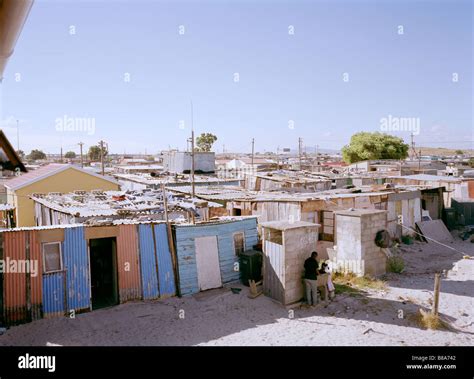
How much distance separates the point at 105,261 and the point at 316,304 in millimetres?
7263

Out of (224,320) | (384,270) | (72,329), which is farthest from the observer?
(384,270)

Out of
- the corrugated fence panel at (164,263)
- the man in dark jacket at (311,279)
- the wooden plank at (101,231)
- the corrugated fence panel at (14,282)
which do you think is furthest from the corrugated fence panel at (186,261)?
the corrugated fence panel at (14,282)

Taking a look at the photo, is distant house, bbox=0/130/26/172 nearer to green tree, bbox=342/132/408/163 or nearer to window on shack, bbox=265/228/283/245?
A: window on shack, bbox=265/228/283/245

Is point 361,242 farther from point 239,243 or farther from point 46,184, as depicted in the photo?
point 46,184

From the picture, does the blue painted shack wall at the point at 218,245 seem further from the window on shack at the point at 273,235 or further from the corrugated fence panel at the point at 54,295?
the corrugated fence panel at the point at 54,295

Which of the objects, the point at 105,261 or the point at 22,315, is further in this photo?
the point at 105,261

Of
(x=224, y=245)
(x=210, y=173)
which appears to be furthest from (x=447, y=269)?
(x=210, y=173)

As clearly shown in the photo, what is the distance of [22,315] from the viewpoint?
1007 centimetres

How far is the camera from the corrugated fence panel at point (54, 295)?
10398 mm

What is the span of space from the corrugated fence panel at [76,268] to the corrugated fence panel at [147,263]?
5.42 ft

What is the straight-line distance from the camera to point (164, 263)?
12.2 meters

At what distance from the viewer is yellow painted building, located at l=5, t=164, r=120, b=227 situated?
2172cm
